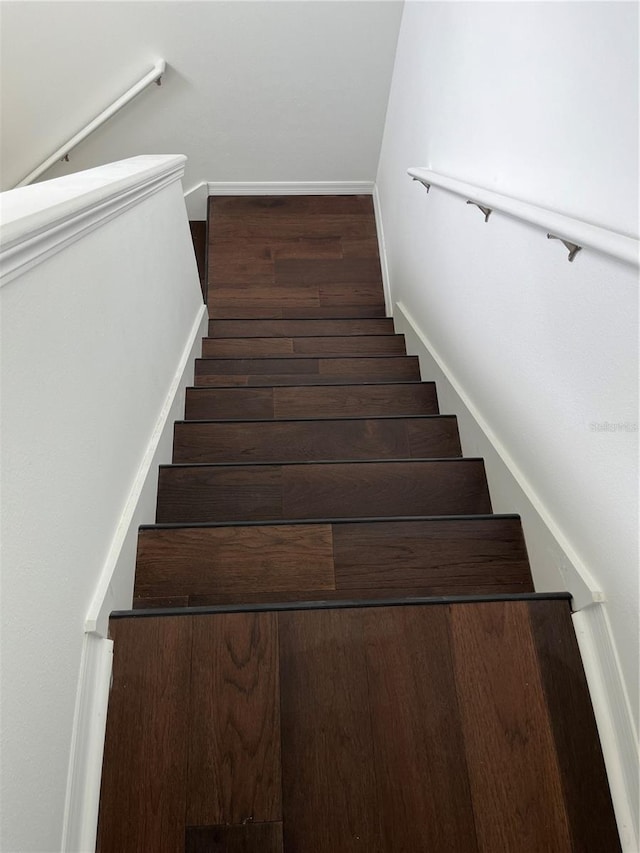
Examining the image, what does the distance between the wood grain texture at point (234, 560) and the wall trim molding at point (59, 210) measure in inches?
28.7

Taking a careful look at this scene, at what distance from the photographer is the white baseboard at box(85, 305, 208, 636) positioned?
1124 mm

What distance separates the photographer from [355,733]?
3.36 ft

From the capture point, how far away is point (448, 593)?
1.38m

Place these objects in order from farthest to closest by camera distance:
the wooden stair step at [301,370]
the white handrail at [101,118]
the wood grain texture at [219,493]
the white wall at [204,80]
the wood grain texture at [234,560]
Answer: the white handrail at [101,118]
the white wall at [204,80]
the wooden stair step at [301,370]
the wood grain texture at [219,493]
the wood grain texture at [234,560]

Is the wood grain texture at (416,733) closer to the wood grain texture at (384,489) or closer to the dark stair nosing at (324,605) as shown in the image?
the dark stair nosing at (324,605)

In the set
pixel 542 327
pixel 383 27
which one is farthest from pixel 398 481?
pixel 383 27

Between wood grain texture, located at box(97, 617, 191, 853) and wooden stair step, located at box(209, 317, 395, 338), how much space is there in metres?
2.15

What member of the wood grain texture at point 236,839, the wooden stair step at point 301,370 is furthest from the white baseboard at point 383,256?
the wood grain texture at point 236,839

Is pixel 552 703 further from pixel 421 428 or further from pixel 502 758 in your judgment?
pixel 421 428

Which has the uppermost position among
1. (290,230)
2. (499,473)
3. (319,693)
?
(290,230)

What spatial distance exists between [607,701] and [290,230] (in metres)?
3.50

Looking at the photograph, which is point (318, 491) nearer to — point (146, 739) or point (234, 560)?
point (234, 560)

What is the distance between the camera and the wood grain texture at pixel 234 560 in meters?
1.35

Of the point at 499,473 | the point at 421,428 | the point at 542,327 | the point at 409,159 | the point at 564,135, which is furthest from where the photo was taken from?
the point at 409,159
